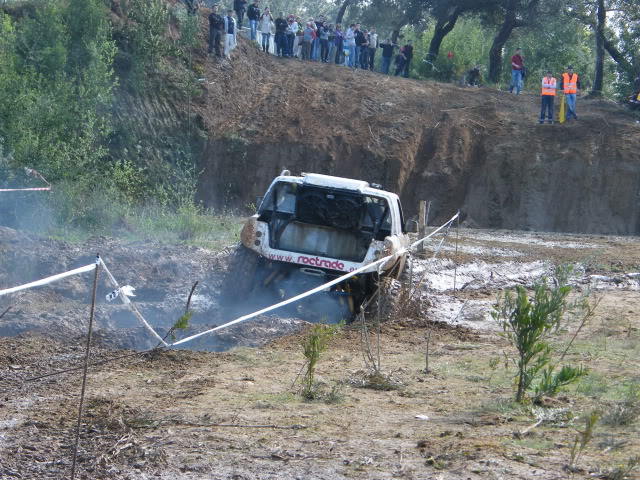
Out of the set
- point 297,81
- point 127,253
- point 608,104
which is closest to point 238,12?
point 297,81

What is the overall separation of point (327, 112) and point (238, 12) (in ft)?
20.0

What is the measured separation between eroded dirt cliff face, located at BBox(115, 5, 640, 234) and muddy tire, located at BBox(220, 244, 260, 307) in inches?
576

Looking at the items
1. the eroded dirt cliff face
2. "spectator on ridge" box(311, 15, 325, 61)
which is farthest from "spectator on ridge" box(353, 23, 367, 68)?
the eroded dirt cliff face

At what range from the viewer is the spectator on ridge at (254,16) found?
32.0 m

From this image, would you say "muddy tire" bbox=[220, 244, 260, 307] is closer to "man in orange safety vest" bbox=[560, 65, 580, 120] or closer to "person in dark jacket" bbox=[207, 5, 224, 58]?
"man in orange safety vest" bbox=[560, 65, 580, 120]

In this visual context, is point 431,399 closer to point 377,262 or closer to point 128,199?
point 377,262

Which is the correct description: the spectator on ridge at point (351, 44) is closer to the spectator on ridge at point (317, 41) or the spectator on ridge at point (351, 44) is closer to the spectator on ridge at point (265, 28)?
the spectator on ridge at point (317, 41)

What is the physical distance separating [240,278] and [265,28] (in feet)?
75.8

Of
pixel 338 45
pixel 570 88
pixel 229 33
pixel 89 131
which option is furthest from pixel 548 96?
pixel 89 131

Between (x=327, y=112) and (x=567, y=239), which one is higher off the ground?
(x=327, y=112)

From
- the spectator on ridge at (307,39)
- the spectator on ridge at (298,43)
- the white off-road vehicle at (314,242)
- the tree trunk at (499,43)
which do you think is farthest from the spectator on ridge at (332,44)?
the white off-road vehicle at (314,242)

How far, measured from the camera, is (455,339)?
428 inches

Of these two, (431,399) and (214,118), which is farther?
(214,118)

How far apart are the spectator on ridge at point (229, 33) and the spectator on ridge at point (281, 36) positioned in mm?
2311
